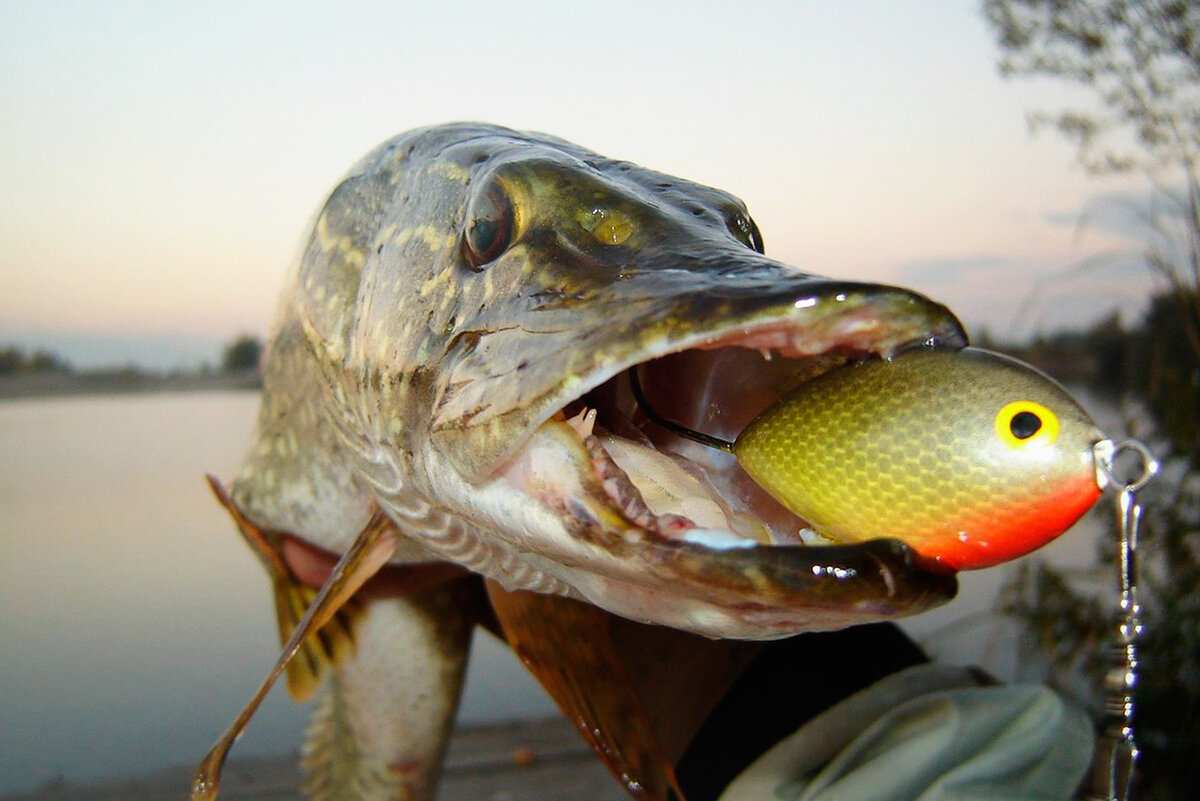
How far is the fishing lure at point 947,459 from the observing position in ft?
1.95

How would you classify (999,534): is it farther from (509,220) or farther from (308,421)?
(308,421)

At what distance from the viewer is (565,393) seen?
606 mm

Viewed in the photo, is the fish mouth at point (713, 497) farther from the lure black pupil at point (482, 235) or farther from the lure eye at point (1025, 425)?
the lure black pupil at point (482, 235)

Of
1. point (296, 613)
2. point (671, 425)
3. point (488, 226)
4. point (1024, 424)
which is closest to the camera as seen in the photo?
point (1024, 424)

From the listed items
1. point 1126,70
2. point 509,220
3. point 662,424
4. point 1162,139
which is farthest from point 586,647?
point 1126,70

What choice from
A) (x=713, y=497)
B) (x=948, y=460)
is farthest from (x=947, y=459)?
(x=713, y=497)

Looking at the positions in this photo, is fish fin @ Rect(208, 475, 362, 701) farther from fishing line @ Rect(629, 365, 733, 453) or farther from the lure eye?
the lure eye

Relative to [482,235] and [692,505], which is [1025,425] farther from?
[482,235]

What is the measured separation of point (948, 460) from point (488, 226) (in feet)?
1.47

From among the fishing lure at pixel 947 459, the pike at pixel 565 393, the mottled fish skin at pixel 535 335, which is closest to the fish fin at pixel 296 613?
the pike at pixel 565 393

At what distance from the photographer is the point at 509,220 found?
0.82 m

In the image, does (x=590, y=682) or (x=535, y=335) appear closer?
(x=535, y=335)

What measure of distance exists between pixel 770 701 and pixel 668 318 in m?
0.90

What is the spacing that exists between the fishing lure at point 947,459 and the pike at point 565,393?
33mm
